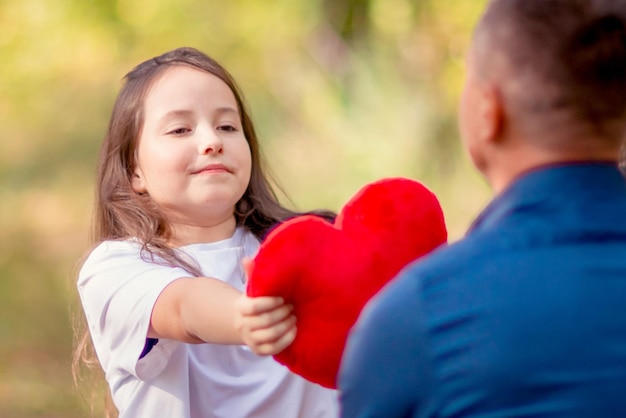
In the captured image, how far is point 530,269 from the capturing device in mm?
1212

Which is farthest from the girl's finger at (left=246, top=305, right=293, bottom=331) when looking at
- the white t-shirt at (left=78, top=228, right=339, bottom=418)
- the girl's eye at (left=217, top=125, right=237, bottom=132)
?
the girl's eye at (left=217, top=125, right=237, bottom=132)

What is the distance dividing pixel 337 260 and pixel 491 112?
15.3 inches

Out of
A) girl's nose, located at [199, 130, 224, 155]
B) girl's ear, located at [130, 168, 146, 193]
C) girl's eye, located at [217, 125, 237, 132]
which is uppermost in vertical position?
girl's eye, located at [217, 125, 237, 132]

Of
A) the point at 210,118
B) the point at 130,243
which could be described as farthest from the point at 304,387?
the point at 210,118

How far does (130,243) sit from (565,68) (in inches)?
48.6

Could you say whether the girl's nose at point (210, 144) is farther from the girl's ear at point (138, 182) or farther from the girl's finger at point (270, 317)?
the girl's finger at point (270, 317)

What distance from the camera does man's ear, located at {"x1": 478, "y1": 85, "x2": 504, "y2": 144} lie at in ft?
4.24

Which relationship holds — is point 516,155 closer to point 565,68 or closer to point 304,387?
point 565,68

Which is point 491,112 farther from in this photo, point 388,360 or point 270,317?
point 270,317

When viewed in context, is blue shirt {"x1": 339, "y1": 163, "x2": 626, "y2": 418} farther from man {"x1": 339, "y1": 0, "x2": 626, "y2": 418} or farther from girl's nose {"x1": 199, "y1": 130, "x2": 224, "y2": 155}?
girl's nose {"x1": 199, "y1": 130, "x2": 224, "y2": 155}

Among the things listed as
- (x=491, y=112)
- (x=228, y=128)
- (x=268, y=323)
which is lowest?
(x=268, y=323)

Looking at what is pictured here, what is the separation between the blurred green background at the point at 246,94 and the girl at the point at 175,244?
11.4 feet

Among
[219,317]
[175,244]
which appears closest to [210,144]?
[175,244]

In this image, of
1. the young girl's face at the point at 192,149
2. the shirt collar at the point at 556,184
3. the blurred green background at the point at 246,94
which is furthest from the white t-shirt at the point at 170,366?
the blurred green background at the point at 246,94
